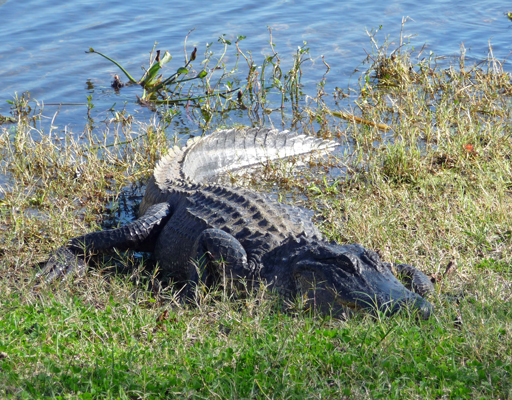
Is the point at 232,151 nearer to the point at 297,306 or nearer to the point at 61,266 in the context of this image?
the point at 61,266

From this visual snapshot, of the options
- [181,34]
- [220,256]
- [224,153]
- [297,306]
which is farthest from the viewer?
[181,34]

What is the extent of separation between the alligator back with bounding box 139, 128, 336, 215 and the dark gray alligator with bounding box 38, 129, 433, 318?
2 centimetres

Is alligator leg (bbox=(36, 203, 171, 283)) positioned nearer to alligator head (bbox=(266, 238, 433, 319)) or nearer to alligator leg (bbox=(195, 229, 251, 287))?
alligator leg (bbox=(195, 229, 251, 287))

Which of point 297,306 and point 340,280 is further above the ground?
point 340,280

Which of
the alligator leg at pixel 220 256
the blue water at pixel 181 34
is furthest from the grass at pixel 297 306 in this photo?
the blue water at pixel 181 34

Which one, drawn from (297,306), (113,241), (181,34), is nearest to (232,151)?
(113,241)

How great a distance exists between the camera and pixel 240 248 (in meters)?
4.24

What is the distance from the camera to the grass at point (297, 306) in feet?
9.15

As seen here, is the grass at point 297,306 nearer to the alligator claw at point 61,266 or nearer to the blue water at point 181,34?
the alligator claw at point 61,266

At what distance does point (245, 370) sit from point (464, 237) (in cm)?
252

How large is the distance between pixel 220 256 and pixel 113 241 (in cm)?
120

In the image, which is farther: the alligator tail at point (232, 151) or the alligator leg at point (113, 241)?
the alligator tail at point (232, 151)

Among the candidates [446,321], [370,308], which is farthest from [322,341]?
[446,321]

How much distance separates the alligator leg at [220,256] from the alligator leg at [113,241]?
74 cm
